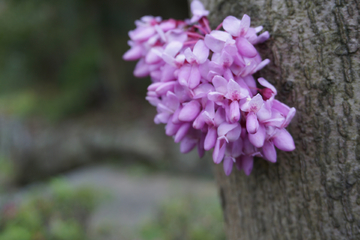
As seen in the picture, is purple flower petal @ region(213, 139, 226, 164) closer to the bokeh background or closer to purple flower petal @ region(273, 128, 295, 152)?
purple flower petal @ region(273, 128, 295, 152)

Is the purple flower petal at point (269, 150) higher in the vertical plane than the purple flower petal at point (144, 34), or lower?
lower

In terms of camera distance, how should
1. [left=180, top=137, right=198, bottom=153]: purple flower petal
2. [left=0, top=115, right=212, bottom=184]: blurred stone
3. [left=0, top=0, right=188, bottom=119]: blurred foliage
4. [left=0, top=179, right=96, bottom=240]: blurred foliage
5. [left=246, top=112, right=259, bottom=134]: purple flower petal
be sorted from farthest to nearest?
[left=0, top=0, right=188, bottom=119]: blurred foliage
[left=0, top=115, right=212, bottom=184]: blurred stone
[left=0, top=179, right=96, bottom=240]: blurred foliage
[left=180, top=137, right=198, bottom=153]: purple flower petal
[left=246, top=112, right=259, bottom=134]: purple flower petal

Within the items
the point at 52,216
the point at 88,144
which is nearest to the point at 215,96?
the point at 52,216

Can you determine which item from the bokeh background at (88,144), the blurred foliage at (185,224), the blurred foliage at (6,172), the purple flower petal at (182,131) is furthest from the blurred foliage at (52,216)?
the blurred foliage at (6,172)

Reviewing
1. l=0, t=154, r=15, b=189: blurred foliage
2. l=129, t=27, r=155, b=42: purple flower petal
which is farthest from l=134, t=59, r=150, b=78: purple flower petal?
l=0, t=154, r=15, b=189: blurred foliage

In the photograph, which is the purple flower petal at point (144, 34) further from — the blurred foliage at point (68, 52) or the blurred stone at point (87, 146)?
the blurred foliage at point (68, 52)
